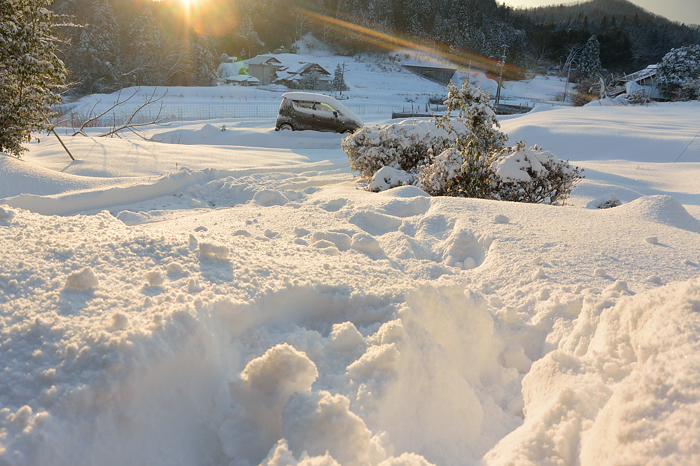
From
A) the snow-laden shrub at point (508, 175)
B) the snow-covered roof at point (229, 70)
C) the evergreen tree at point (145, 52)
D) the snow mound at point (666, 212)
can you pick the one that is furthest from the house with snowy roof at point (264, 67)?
the snow mound at point (666, 212)

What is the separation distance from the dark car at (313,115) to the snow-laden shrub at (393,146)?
6.75m

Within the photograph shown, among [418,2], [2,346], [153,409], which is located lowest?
[153,409]

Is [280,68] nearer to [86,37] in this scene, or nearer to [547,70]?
[86,37]

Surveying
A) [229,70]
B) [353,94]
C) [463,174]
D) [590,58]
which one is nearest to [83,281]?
[463,174]

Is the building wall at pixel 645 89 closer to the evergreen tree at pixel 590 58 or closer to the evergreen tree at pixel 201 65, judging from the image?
the evergreen tree at pixel 590 58

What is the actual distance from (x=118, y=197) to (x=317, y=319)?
371 centimetres

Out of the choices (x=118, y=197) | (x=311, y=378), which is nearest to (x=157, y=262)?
(x=311, y=378)

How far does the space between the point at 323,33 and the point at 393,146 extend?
208ft

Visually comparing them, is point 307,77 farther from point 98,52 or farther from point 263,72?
point 98,52

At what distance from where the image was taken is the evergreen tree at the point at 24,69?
16.6 feet

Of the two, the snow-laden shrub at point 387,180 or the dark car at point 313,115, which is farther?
the dark car at point 313,115

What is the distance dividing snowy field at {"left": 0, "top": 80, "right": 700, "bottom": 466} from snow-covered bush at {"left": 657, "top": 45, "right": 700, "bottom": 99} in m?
38.5

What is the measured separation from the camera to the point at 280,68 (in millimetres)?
46594

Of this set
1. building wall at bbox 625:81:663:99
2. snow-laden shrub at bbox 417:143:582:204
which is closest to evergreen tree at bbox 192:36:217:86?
building wall at bbox 625:81:663:99
